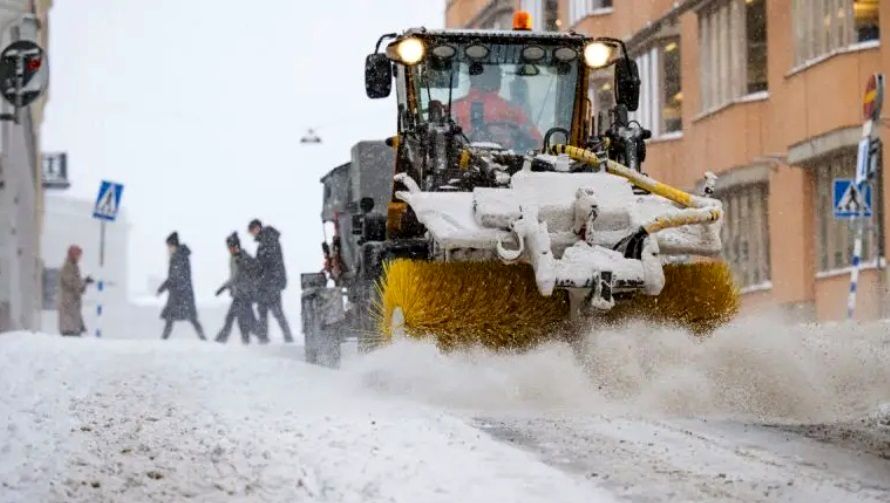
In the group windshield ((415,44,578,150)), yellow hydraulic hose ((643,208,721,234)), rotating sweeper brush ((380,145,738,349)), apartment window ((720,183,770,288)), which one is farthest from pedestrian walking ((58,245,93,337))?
yellow hydraulic hose ((643,208,721,234))

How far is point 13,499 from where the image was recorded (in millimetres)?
5637

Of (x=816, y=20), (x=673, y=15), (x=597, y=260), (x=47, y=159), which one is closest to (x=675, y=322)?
(x=597, y=260)

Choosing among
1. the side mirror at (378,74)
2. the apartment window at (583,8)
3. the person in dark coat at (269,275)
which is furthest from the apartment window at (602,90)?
the apartment window at (583,8)

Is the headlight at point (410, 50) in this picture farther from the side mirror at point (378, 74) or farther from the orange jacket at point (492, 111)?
the orange jacket at point (492, 111)

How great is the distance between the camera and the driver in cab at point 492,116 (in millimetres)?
11039

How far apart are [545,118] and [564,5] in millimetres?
26494

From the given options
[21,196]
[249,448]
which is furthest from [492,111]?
[21,196]

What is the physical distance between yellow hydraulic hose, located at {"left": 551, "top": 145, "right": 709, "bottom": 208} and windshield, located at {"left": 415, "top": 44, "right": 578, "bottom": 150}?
607 millimetres

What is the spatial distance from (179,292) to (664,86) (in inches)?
512

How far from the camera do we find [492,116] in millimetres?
11133

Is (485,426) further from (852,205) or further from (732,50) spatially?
(732,50)

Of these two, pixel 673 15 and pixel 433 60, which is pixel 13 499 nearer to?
pixel 433 60

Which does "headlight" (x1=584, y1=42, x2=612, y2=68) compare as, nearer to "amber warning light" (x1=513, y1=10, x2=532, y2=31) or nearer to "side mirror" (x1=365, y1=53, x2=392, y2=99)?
"amber warning light" (x1=513, y1=10, x2=532, y2=31)

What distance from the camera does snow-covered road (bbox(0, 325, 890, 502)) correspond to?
5.79 meters
